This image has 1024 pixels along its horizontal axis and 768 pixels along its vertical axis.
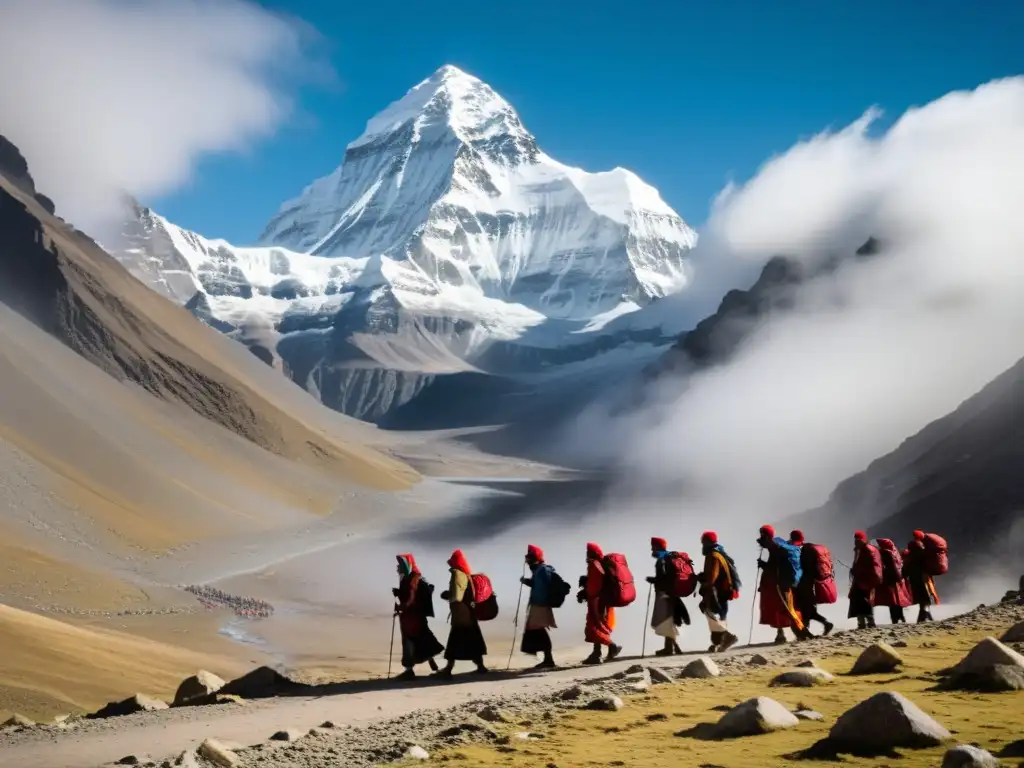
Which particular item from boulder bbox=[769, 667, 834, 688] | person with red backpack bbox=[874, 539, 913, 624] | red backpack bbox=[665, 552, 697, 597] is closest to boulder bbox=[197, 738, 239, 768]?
boulder bbox=[769, 667, 834, 688]

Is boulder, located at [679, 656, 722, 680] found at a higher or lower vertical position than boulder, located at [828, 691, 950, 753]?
higher

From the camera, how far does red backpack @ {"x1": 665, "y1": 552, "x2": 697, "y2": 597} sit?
18594mm

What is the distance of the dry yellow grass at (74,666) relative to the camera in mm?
22516

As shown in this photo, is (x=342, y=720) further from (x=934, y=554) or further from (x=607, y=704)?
(x=934, y=554)

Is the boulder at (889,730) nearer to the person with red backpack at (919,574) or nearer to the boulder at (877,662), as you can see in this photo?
the boulder at (877,662)

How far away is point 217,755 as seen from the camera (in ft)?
37.6

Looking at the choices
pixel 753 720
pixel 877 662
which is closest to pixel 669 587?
pixel 877 662

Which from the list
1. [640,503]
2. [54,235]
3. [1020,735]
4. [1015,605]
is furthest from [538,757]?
[54,235]

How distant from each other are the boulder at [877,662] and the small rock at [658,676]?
2.65 m

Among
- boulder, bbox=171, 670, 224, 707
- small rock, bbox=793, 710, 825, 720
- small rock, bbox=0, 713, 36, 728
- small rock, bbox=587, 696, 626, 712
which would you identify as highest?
boulder, bbox=171, 670, 224, 707

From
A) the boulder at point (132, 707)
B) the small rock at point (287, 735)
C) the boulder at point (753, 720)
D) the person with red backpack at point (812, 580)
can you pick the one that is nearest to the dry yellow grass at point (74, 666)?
the boulder at point (132, 707)

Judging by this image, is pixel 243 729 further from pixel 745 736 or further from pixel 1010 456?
pixel 1010 456

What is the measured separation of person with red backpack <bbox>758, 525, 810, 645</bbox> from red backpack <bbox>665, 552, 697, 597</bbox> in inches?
52.4

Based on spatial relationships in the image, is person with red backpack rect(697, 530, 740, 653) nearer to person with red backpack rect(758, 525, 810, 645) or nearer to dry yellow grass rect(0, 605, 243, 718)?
person with red backpack rect(758, 525, 810, 645)
